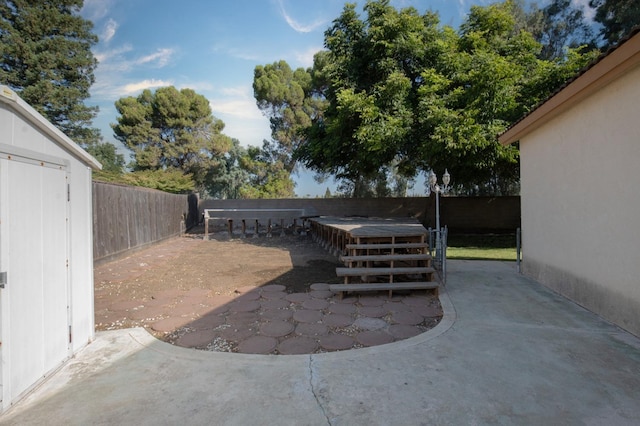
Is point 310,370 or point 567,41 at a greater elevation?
point 567,41

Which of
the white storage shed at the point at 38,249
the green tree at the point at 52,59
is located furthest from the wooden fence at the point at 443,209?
the green tree at the point at 52,59

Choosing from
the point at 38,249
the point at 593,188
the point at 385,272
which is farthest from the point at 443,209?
the point at 38,249

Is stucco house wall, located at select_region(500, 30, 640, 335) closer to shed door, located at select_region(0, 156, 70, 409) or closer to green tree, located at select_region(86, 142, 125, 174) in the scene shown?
shed door, located at select_region(0, 156, 70, 409)

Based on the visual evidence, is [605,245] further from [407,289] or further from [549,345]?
[407,289]

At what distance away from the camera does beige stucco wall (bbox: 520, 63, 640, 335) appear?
322 cm

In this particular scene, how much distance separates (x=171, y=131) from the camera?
21.6 m

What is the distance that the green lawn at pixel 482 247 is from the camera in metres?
8.45

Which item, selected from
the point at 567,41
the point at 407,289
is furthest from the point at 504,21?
the point at 407,289

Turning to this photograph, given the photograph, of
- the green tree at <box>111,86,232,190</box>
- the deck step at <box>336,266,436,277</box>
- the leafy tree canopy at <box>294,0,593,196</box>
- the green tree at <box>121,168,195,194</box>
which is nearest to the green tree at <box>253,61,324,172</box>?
the green tree at <box>111,86,232,190</box>

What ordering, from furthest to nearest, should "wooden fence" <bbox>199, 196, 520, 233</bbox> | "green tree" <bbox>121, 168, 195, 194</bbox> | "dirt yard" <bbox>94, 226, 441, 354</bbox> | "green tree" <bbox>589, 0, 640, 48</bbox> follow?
"green tree" <bbox>121, 168, 195, 194</bbox> → "green tree" <bbox>589, 0, 640, 48</bbox> → "wooden fence" <bbox>199, 196, 520, 233</bbox> → "dirt yard" <bbox>94, 226, 441, 354</bbox>

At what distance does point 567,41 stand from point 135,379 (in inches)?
921

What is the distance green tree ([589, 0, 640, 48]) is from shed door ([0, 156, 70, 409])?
19.9m

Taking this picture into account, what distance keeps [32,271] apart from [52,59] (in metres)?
21.0

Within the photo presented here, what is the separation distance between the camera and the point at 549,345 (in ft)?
9.62
